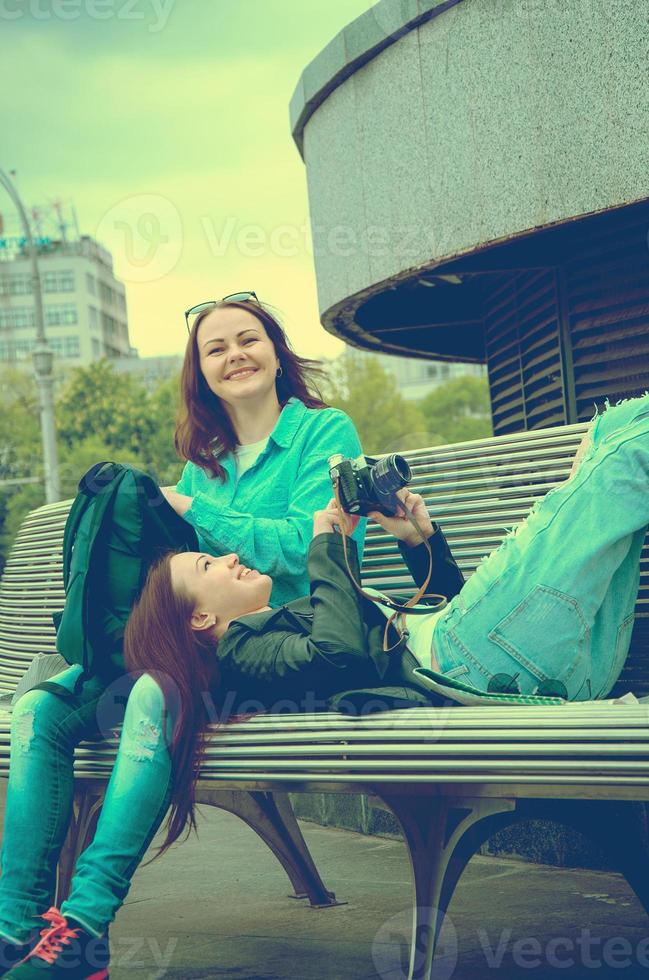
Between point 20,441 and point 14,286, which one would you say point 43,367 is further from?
point 14,286

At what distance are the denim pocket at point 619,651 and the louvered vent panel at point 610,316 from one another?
186cm

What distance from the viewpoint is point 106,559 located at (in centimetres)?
361

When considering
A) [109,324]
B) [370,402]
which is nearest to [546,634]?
[370,402]

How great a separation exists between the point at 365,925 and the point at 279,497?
1.29 metres

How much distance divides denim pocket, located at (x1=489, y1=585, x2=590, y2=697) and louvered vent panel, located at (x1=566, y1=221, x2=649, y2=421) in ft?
6.74

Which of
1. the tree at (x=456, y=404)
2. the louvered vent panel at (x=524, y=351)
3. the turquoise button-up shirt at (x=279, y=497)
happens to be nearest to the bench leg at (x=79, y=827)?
the turquoise button-up shirt at (x=279, y=497)

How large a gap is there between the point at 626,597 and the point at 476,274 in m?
2.66

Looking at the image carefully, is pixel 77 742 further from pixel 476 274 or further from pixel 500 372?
pixel 500 372

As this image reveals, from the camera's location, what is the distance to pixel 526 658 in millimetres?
3188

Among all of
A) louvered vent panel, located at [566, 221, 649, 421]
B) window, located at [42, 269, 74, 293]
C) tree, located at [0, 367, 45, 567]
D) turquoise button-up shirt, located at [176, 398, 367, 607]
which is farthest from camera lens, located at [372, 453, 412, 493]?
window, located at [42, 269, 74, 293]

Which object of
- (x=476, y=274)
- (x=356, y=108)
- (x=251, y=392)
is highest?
(x=356, y=108)

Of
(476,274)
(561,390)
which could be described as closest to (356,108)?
(476,274)

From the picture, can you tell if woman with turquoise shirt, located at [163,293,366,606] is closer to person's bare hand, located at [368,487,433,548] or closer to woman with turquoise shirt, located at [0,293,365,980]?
woman with turquoise shirt, located at [0,293,365,980]

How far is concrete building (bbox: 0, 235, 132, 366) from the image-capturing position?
110m
